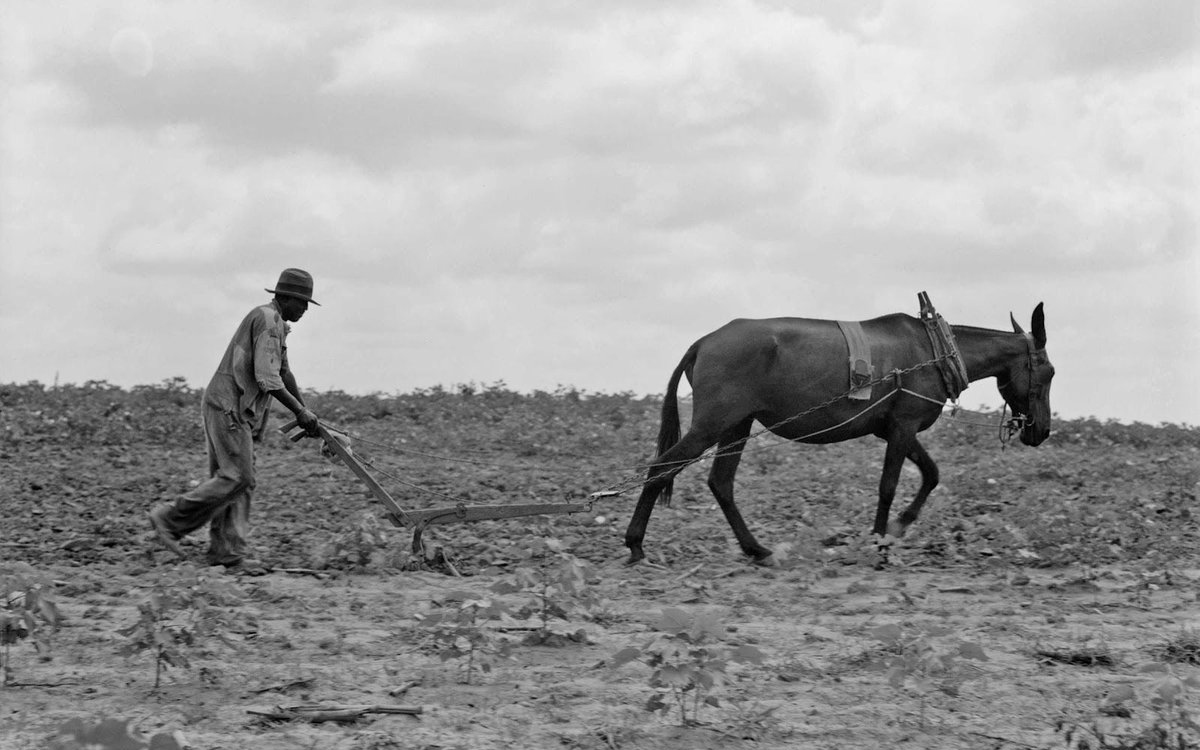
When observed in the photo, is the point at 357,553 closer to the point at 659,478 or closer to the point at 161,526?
the point at 161,526

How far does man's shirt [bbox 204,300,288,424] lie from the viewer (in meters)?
8.46

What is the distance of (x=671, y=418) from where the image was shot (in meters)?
9.74

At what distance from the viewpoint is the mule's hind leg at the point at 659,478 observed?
30.5 feet

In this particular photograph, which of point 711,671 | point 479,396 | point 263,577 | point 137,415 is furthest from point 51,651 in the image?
point 479,396

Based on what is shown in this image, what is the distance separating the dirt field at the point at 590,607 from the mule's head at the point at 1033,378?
31.0 inches

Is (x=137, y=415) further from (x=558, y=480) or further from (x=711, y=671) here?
(x=711, y=671)

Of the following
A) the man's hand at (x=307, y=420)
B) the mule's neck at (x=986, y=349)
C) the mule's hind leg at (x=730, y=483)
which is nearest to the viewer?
the man's hand at (x=307, y=420)

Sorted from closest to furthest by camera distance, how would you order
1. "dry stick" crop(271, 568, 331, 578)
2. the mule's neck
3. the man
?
the man, "dry stick" crop(271, 568, 331, 578), the mule's neck

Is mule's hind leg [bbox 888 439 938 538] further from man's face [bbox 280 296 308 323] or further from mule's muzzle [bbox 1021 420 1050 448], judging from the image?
man's face [bbox 280 296 308 323]

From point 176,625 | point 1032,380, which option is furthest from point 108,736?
point 1032,380

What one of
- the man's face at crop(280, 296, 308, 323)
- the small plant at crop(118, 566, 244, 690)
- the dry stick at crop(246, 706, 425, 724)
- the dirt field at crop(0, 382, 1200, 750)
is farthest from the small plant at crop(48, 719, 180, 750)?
the man's face at crop(280, 296, 308, 323)

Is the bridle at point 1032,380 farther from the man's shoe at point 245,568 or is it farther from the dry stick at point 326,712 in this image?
the dry stick at point 326,712

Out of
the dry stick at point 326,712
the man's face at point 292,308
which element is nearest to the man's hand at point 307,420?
the man's face at point 292,308

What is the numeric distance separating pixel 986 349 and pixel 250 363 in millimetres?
5472
